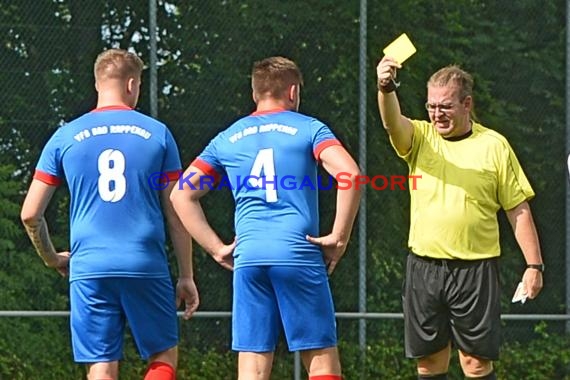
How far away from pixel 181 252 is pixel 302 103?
4.57 metres

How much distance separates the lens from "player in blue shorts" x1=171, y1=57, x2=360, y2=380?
6.20 metres

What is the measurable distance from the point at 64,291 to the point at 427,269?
156 inches

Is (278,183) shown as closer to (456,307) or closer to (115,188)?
(115,188)

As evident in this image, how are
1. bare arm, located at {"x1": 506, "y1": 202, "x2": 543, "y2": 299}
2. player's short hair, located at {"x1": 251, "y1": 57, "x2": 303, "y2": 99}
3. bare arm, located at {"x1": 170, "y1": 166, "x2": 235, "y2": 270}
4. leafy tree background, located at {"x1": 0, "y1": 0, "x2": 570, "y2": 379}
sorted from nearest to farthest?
1. player's short hair, located at {"x1": 251, "y1": 57, "x2": 303, "y2": 99}
2. bare arm, located at {"x1": 170, "y1": 166, "x2": 235, "y2": 270}
3. bare arm, located at {"x1": 506, "y1": 202, "x2": 543, "y2": 299}
4. leafy tree background, located at {"x1": 0, "y1": 0, "x2": 570, "y2": 379}

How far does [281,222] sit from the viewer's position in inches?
245

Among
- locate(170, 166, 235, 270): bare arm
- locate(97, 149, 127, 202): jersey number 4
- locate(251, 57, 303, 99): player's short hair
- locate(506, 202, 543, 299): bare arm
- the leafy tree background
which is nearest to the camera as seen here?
locate(97, 149, 127, 202): jersey number 4

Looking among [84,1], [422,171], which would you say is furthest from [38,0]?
[422,171]

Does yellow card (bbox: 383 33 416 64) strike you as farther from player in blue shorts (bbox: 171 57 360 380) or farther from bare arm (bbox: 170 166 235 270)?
bare arm (bbox: 170 166 235 270)

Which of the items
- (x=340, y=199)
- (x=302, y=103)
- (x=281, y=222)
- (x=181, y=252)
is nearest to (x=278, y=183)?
(x=281, y=222)

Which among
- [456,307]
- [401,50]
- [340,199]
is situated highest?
[401,50]

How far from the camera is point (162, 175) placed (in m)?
6.22

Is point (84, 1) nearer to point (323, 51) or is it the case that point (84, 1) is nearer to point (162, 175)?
point (323, 51)

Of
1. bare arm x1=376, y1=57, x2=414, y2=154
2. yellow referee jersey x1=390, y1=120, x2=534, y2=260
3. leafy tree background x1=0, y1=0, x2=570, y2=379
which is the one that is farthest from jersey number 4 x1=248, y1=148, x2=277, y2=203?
leafy tree background x1=0, y1=0, x2=570, y2=379

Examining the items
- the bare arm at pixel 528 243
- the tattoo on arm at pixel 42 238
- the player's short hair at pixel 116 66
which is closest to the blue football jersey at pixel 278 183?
the player's short hair at pixel 116 66
